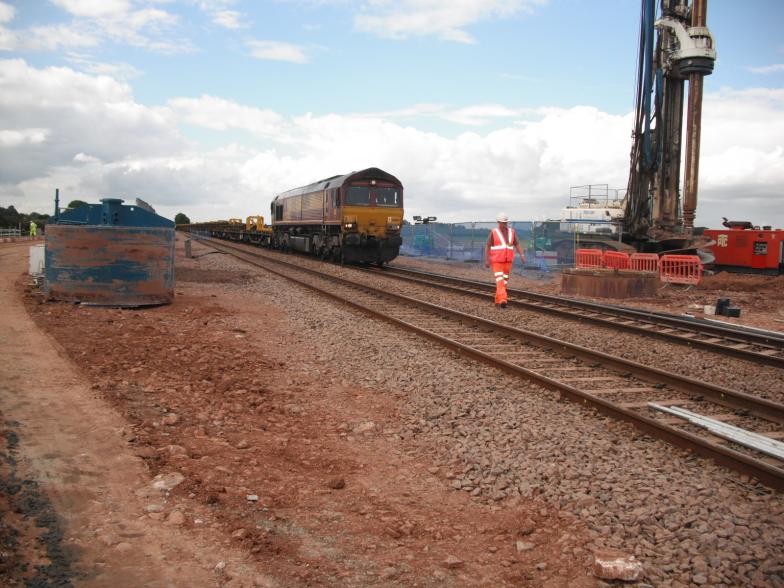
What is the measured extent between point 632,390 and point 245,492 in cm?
437

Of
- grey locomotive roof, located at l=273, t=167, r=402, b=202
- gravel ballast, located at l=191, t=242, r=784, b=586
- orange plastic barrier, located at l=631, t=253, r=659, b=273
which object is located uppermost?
grey locomotive roof, located at l=273, t=167, r=402, b=202

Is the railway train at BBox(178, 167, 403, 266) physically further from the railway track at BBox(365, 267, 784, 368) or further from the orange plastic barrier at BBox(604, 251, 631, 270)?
the railway track at BBox(365, 267, 784, 368)

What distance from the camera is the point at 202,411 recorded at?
5.55 meters

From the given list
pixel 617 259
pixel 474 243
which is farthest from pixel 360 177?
pixel 617 259

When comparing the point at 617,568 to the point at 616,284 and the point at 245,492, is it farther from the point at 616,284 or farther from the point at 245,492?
the point at 616,284

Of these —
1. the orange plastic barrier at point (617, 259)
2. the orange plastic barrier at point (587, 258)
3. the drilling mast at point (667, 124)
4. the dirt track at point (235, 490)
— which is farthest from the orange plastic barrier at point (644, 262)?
the dirt track at point (235, 490)

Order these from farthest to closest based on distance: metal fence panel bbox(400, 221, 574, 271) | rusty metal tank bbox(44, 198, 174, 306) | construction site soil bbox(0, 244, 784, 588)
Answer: metal fence panel bbox(400, 221, 574, 271) → rusty metal tank bbox(44, 198, 174, 306) → construction site soil bbox(0, 244, 784, 588)

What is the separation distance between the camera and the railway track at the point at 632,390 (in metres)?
4.84

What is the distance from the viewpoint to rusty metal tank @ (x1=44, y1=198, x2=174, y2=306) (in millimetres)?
10477

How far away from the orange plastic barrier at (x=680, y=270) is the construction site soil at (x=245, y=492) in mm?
Result: 14353

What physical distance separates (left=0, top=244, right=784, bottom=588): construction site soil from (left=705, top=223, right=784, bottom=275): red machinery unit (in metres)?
22.2

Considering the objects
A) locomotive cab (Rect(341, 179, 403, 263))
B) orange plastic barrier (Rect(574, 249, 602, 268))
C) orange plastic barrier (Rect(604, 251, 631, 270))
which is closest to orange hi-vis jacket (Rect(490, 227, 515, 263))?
orange plastic barrier (Rect(604, 251, 631, 270))

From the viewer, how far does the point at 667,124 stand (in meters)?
24.0

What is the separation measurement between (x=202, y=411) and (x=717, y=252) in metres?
24.8
